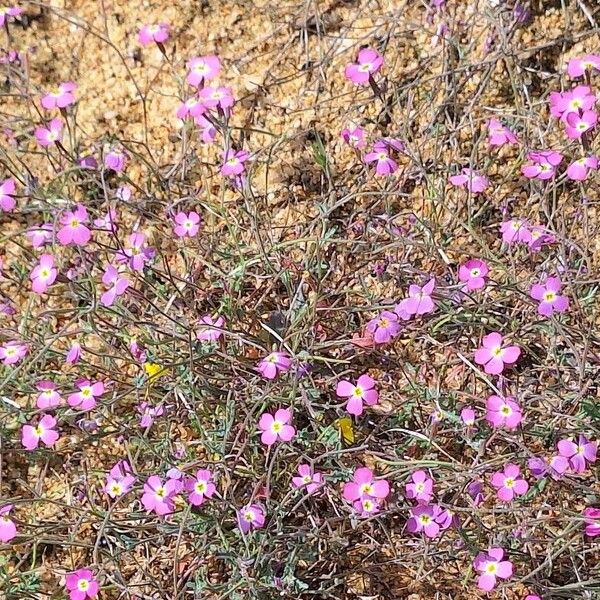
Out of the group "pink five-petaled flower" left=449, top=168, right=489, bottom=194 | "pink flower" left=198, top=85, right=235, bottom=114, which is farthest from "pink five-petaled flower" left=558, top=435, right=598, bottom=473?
"pink flower" left=198, top=85, right=235, bottom=114

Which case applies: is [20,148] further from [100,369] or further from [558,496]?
[558,496]

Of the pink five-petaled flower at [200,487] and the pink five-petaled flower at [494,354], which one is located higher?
the pink five-petaled flower at [494,354]

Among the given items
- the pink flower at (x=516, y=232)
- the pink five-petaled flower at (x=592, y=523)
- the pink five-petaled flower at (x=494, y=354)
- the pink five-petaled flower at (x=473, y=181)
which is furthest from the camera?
the pink five-petaled flower at (x=473, y=181)

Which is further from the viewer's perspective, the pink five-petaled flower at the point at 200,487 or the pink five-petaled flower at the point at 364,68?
the pink five-petaled flower at the point at 364,68

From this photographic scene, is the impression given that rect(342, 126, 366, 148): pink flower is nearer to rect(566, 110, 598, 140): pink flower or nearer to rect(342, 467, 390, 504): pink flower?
rect(566, 110, 598, 140): pink flower

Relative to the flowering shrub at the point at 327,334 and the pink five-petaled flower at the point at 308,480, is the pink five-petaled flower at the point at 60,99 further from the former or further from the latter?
the pink five-petaled flower at the point at 308,480

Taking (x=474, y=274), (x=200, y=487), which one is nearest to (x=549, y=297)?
(x=474, y=274)

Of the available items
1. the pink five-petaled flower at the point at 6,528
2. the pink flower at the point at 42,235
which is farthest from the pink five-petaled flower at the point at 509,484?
the pink flower at the point at 42,235

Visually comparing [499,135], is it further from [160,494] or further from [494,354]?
[160,494]
